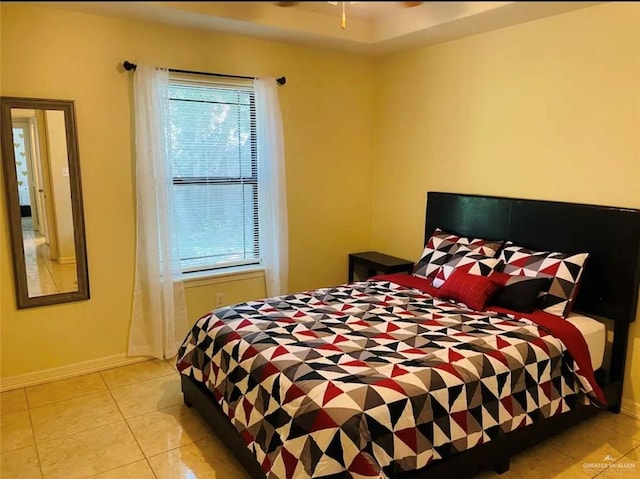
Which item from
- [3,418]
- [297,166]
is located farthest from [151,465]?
[297,166]

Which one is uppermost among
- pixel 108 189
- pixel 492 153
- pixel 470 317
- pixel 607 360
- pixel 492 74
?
pixel 492 74

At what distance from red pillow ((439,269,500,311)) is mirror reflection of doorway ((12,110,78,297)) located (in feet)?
8.03

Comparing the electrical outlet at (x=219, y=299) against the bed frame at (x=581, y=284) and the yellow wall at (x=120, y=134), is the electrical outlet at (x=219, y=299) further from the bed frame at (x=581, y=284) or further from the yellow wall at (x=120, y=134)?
the bed frame at (x=581, y=284)

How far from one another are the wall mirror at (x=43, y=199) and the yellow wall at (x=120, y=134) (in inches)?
2.3

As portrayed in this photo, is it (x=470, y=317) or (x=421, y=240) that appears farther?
(x=421, y=240)

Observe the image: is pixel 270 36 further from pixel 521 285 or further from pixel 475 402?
pixel 475 402

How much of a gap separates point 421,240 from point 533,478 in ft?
6.95

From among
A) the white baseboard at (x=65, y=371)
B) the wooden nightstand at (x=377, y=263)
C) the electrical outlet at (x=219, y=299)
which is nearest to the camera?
the white baseboard at (x=65, y=371)

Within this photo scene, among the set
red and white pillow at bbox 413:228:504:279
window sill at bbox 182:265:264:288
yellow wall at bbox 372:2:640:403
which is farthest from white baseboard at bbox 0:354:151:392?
yellow wall at bbox 372:2:640:403

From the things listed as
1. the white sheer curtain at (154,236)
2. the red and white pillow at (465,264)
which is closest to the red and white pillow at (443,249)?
the red and white pillow at (465,264)

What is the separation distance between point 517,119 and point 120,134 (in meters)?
2.65

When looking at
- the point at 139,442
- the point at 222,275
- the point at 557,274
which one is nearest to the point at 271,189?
the point at 222,275

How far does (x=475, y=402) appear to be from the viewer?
212cm

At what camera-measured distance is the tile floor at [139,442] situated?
2.37 m
